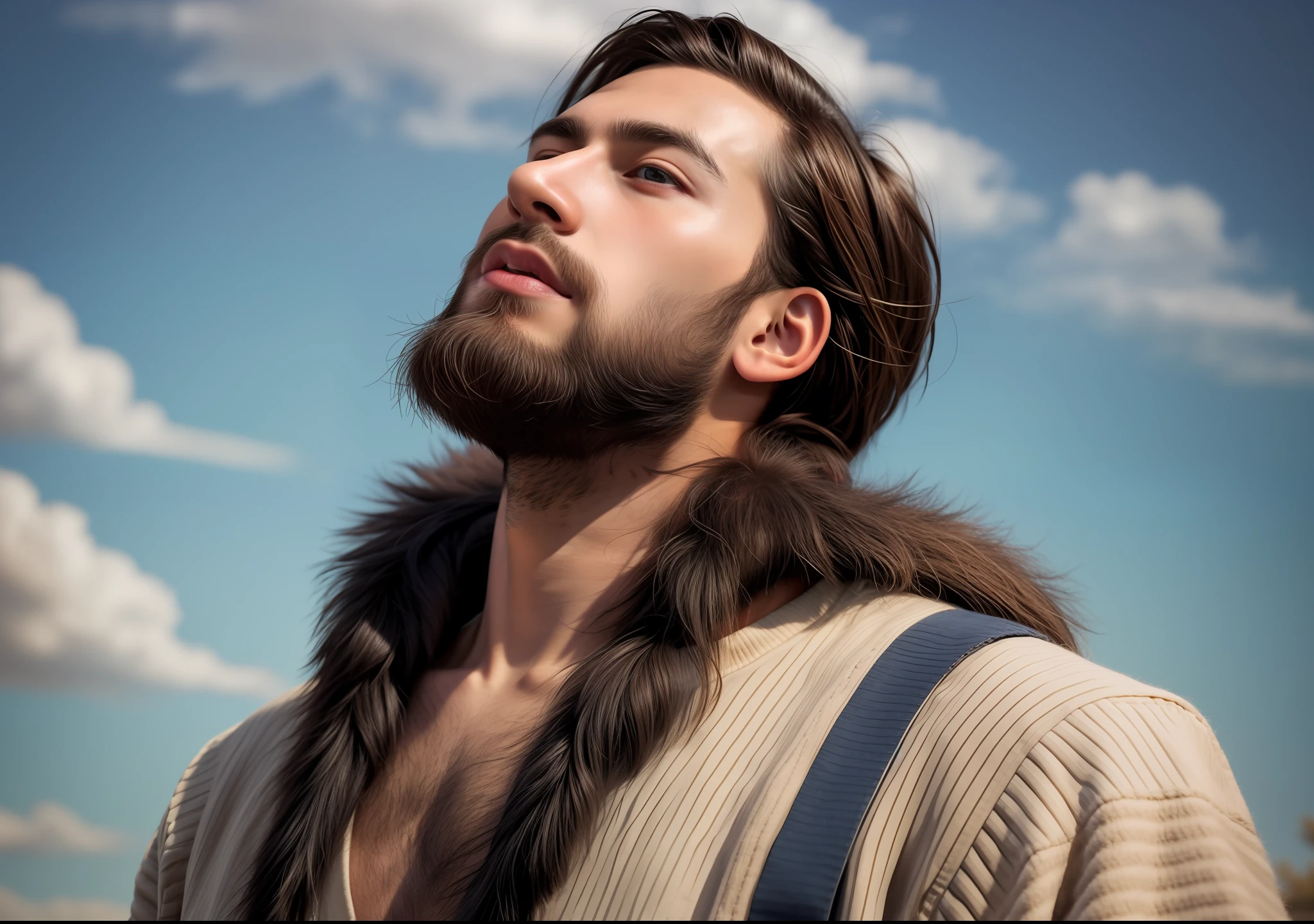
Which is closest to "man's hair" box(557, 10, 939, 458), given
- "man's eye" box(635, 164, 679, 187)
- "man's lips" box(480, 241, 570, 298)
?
"man's eye" box(635, 164, 679, 187)

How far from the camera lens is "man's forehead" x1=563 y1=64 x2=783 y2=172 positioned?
2.31m

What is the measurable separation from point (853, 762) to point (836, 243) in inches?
52.2

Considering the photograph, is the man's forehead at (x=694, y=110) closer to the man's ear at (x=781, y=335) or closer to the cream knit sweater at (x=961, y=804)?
the man's ear at (x=781, y=335)

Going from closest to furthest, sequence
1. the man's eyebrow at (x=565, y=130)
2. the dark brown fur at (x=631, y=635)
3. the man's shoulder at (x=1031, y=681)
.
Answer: the man's shoulder at (x=1031, y=681) → the dark brown fur at (x=631, y=635) → the man's eyebrow at (x=565, y=130)

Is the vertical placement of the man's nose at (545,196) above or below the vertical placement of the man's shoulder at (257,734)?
above

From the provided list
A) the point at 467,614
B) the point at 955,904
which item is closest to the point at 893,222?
the point at 467,614

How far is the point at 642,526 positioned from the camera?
82.3 inches

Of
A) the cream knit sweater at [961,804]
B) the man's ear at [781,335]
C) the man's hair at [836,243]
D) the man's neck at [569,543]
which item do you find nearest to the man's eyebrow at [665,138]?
the man's hair at [836,243]

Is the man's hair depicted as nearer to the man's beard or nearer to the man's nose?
the man's beard

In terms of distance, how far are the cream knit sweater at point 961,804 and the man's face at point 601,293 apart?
0.56 m

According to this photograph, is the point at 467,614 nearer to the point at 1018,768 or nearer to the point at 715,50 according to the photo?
the point at 1018,768

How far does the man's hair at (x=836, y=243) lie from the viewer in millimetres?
2391

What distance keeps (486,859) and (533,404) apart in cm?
83

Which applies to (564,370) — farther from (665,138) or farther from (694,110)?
(694,110)
